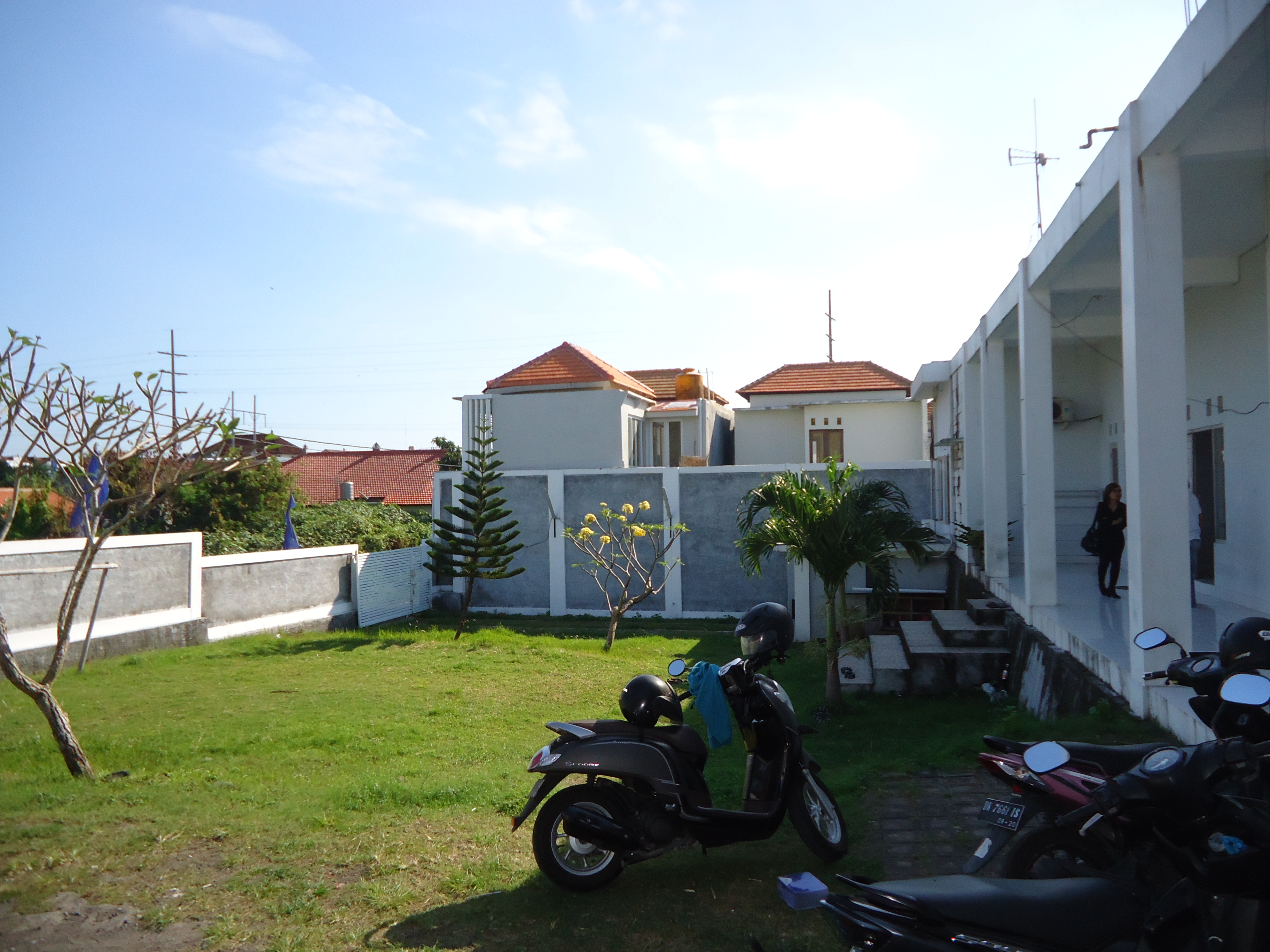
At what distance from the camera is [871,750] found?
717 cm

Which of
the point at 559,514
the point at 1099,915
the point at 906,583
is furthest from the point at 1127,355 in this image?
the point at 559,514

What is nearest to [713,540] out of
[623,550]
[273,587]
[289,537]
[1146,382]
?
[623,550]

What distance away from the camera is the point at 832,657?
29.0ft

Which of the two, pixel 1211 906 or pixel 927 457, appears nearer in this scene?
pixel 1211 906

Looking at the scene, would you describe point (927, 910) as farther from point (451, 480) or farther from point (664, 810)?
point (451, 480)

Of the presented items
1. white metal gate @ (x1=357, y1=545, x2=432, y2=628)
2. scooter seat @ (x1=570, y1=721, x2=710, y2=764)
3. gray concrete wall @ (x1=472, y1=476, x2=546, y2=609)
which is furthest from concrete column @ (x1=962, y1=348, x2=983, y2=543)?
white metal gate @ (x1=357, y1=545, x2=432, y2=628)

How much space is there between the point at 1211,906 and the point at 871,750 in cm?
490

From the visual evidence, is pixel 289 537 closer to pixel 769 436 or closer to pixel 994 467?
pixel 994 467

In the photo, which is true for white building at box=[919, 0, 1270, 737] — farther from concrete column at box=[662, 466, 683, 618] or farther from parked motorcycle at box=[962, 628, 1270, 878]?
concrete column at box=[662, 466, 683, 618]

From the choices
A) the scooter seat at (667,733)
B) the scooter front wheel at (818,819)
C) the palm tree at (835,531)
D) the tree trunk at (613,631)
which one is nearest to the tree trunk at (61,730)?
the scooter seat at (667,733)

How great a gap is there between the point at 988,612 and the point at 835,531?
2.36 meters

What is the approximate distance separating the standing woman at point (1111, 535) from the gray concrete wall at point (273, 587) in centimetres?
1189

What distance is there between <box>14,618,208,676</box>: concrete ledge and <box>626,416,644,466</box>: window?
38.4 feet

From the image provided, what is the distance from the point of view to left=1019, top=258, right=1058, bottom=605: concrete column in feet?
28.9
